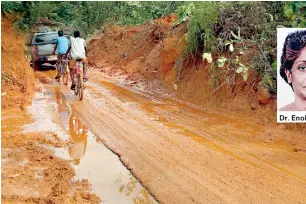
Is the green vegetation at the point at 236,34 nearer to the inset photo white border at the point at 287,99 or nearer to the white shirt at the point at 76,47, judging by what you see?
the inset photo white border at the point at 287,99

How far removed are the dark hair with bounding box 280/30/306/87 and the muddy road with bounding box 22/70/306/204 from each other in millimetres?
965

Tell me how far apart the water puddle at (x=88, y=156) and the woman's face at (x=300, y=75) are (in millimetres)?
2940

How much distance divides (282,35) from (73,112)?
3.92 meters

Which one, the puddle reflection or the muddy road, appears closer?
the muddy road

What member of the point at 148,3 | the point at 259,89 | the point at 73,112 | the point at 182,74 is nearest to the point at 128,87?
the point at 182,74

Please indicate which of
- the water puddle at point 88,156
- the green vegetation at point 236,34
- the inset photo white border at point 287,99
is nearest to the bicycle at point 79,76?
the water puddle at point 88,156

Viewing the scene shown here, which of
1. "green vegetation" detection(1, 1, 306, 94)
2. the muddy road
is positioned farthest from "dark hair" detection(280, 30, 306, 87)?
the muddy road

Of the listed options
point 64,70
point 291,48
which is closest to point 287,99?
point 291,48

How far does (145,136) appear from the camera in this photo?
241 inches

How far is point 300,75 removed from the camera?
6.19 meters

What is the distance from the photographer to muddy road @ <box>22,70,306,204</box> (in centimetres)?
421

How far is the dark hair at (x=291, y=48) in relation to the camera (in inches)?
248

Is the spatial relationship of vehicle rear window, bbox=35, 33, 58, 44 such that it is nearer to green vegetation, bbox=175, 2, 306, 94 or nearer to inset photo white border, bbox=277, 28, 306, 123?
green vegetation, bbox=175, 2, 306, 94

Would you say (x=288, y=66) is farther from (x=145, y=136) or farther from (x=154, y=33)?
(x=154, y=33)
